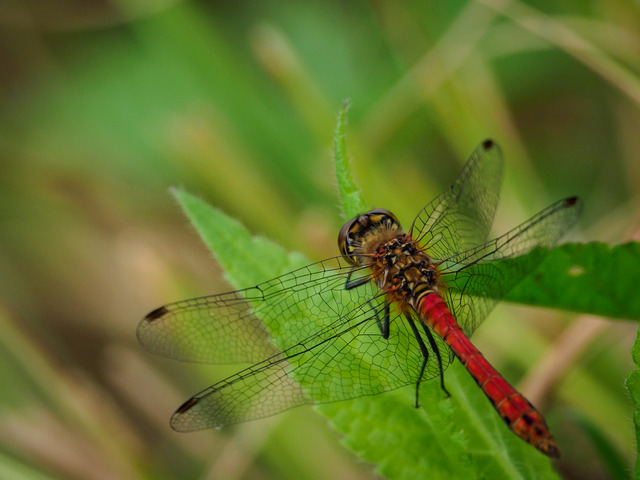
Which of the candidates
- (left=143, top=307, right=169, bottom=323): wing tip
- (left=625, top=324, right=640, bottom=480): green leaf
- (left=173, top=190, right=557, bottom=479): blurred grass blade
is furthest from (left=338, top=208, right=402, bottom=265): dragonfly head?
(left=625, top=324, right=640, bottom=480): green leaf

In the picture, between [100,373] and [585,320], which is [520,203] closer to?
[585,320]

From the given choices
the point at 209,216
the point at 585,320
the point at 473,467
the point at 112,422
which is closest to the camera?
the point at 473,467

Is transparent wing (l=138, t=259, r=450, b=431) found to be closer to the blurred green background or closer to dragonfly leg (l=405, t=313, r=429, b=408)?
dragonfly leg (l=405, t=313, r=429, b=408)

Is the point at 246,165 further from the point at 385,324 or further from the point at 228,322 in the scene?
the point at 385,324

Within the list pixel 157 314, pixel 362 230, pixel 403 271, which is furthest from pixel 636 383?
pixel 157 314

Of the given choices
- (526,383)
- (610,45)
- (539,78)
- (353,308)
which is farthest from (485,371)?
(539,78)

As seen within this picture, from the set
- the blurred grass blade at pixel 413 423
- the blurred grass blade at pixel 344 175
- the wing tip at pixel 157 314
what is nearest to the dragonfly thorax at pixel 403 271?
the blurred grass blade at pixel 413 423

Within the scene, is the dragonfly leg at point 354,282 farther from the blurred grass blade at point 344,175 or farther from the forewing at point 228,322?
the blurred grass blade at point 344,175
